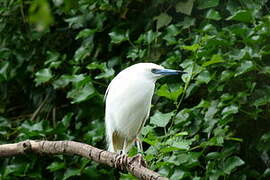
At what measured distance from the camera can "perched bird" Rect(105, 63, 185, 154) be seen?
2309 millimetres

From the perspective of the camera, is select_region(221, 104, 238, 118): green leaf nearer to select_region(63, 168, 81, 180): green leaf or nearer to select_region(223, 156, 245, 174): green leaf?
select_region(223, 156, 245, 174): green leaf

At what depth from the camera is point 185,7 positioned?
9.68 ft

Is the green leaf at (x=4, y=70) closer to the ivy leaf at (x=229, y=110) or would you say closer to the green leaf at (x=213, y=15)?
the green leaf at (x=213, y=15)

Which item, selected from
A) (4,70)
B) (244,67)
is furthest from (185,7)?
(4,70)

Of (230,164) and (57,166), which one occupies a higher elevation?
(230,164)

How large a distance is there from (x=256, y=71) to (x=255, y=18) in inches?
12.5

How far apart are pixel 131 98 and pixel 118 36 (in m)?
0.86

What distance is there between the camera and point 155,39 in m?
2.99

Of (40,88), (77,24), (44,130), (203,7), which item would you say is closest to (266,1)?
(203,7)

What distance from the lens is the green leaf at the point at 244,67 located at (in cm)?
243

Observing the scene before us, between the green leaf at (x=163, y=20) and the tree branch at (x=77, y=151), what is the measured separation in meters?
1.19

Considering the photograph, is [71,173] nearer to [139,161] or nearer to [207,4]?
[139,161]

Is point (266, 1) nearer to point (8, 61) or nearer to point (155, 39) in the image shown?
point (155, 39)

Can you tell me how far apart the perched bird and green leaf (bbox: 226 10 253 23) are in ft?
1.70
